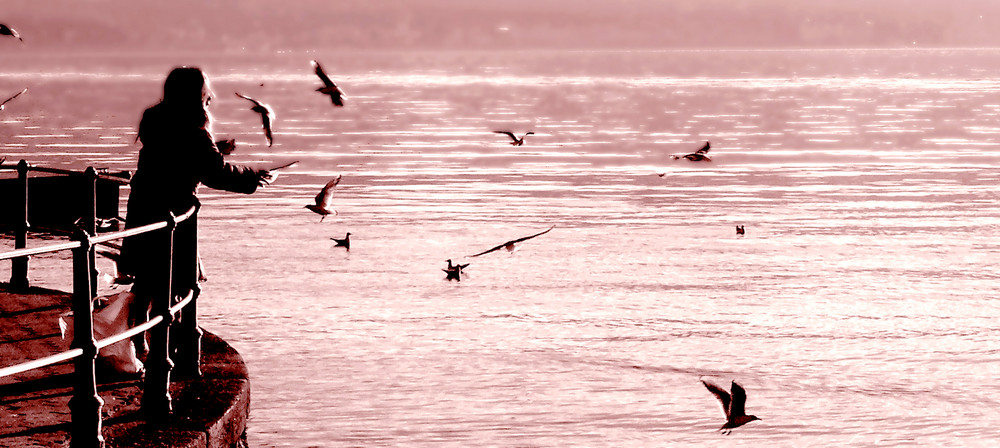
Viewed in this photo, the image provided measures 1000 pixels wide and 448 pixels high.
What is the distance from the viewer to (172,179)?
6.02 m

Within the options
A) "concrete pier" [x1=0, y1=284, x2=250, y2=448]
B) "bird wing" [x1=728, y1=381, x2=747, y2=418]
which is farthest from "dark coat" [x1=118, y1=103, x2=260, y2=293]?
"bird wing" [x1=728, y1=381, x2=747, y2=418]

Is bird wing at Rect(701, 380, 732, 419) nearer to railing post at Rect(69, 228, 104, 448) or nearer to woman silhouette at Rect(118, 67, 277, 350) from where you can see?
woman silhouette at Rect(118, 67, 277, 350)

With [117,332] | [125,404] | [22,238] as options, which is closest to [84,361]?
[125,404]

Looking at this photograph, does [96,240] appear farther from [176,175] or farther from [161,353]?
[176,175]

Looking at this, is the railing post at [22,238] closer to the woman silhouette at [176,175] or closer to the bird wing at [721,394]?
the woman silhouette at [176,175]

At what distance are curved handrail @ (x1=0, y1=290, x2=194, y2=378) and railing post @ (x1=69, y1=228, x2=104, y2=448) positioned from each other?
0.15 feet

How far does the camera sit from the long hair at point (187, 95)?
5809 millimetres

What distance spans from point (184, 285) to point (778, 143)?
115 feet

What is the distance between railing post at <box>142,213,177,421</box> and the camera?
18.3 feet

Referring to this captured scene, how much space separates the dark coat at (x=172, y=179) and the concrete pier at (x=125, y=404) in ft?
1.65

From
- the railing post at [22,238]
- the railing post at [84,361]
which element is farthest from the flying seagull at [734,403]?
the railing post at [22,238]

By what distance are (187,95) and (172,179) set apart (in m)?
0.41

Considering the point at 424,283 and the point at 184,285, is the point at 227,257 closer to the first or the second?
the point at 424,283

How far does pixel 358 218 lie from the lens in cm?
1966
